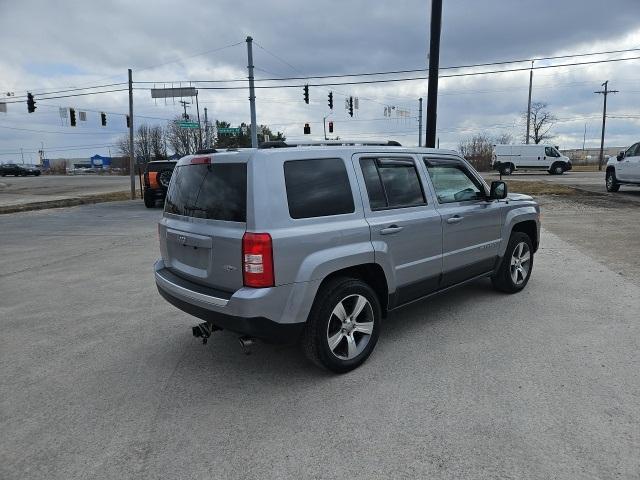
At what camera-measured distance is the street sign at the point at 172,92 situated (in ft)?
92.9

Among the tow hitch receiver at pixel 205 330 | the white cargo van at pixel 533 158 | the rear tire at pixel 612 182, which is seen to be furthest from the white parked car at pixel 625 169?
the tow hitch receiver at pixel 205 330

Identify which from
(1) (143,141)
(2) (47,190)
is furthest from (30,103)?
(1) (143,141)

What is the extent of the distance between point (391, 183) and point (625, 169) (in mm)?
17098

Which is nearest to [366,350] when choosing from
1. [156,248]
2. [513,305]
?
[513,305]

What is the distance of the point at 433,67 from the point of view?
10.0 metres

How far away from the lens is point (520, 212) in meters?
5.47

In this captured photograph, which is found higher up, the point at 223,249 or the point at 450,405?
the point at 223,249

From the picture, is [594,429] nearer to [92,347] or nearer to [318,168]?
[318,168]

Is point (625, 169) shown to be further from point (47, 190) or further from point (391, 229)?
point (47, 190)

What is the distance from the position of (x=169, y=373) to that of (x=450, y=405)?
7.17 feet

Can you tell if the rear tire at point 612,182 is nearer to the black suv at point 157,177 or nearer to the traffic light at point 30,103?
the black suv at point 157,177

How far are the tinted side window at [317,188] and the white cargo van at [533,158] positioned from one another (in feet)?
113

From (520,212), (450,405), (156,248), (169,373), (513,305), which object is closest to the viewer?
(450,405)

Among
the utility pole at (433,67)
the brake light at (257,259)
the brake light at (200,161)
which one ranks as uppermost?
the utility pole at (433,67)
